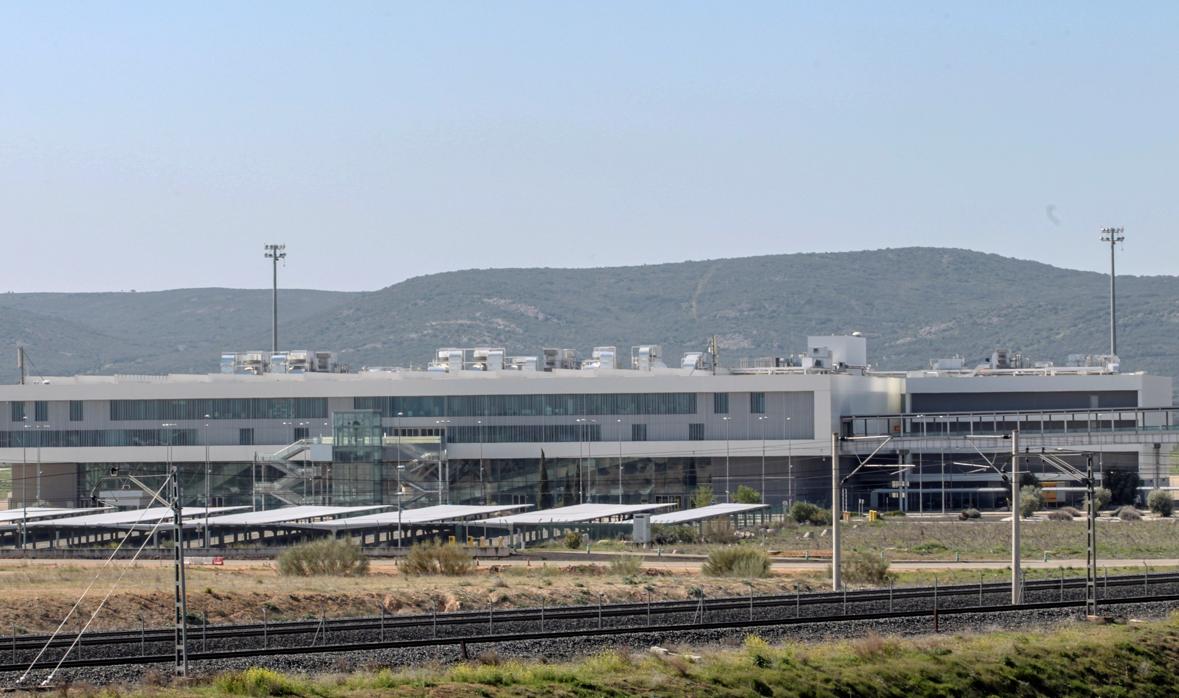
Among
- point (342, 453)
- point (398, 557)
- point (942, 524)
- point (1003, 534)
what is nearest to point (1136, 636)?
point (398, 557)

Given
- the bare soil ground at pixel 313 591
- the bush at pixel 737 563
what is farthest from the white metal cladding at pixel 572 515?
the bush at pixel 737 563

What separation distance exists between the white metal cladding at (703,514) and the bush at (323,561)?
21927mm

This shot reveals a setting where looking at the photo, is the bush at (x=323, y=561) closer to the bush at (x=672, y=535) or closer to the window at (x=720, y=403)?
the bush at (x=672, y=535)

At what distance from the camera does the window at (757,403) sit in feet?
402

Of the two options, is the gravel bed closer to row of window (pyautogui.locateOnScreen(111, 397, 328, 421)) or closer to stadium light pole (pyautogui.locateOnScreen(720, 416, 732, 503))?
stadium light pole (pyautogui.locateOnScreen(720, 416, 732, 503))

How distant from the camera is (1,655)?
41562 millimetres

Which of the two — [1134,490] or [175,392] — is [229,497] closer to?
[175,392]

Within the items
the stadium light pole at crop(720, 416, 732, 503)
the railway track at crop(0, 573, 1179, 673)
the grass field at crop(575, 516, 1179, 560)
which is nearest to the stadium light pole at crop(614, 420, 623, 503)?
the stadium light pole at crop(720, 416, 732, 503)

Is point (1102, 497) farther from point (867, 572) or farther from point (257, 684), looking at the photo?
point (257, 684)

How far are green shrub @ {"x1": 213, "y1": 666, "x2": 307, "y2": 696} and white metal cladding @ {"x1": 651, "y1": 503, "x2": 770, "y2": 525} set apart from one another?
54828 mm

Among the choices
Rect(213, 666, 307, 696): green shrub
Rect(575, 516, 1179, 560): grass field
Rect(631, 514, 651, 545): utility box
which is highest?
Rect(213, 666, 307, 696): green shrub

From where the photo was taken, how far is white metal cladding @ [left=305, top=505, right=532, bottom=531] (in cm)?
9069

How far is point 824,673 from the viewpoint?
130 ft

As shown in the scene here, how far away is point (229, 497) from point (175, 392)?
904 cm
